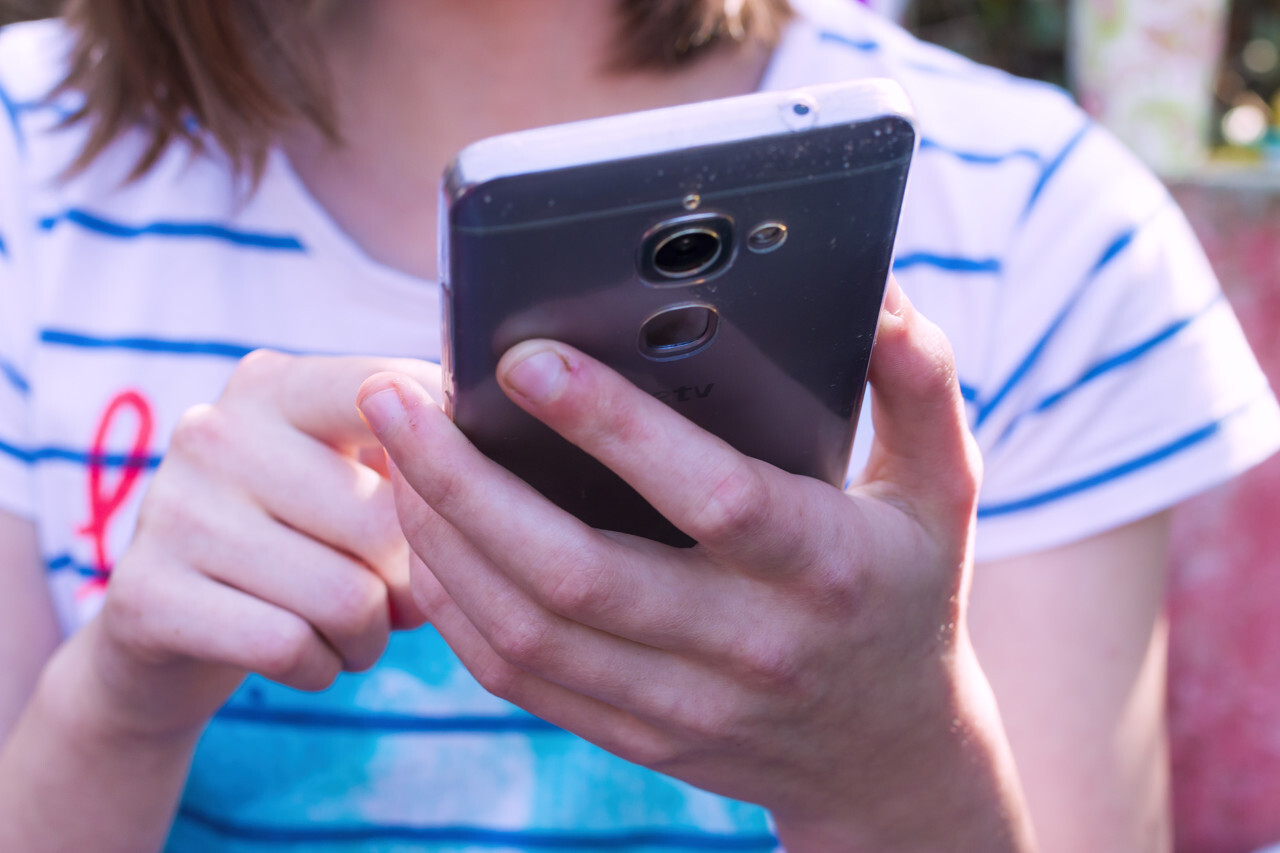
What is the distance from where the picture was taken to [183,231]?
76cm

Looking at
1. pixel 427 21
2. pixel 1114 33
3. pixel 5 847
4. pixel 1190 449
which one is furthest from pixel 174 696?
pixel 1114 33

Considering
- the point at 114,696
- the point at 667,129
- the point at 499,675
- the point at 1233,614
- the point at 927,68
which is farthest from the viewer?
the point at 1233,614

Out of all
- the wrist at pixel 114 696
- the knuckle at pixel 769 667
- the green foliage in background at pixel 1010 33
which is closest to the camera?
the knuckle at pixel 769 667

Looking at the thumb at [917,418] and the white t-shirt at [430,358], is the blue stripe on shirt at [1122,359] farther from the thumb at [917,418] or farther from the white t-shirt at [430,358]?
the thumb at [917,418]

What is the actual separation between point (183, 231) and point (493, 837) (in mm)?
507

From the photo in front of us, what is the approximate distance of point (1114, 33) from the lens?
120cm

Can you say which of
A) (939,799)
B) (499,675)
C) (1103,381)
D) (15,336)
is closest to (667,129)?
(499,675)

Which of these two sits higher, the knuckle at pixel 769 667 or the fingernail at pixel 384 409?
the fingernail at pixel 384 409

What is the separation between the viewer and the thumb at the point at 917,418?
427mm

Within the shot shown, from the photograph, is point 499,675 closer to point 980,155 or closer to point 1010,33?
point 980,155

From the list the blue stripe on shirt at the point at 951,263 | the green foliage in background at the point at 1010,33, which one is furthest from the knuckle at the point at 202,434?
the green foliage in background at the point at 1010,33

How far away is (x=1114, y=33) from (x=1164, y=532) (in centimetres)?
73

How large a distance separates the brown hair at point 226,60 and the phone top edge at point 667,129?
47 cm

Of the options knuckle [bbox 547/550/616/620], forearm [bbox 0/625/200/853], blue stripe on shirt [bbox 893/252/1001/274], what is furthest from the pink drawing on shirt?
blue stripe on shirt [bbox 893/252/1001/274]
